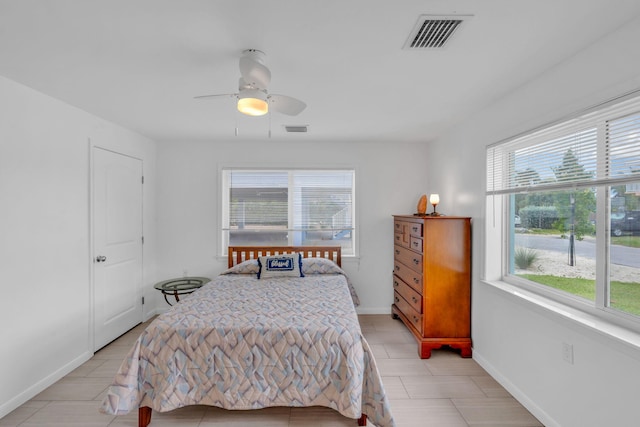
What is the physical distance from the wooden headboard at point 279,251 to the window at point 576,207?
204 centimetres

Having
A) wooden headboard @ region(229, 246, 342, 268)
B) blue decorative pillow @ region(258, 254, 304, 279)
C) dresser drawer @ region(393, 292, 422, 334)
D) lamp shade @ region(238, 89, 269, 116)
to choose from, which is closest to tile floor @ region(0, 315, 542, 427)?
dresser drawer @ region(393, 292, 422, 334)

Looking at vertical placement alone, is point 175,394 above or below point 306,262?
below

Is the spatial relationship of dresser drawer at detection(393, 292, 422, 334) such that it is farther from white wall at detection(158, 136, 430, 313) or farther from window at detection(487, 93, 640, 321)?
window at detection(487, 93, 640, 321)

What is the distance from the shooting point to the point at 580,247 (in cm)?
196

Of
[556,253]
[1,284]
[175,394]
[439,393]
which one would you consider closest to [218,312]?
[175,394]

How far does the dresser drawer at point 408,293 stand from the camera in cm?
311

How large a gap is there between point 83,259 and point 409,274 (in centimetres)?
339

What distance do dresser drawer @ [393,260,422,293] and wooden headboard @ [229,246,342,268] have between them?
77 centimetres

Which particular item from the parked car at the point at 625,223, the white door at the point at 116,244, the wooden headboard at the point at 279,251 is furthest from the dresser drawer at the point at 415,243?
the white door at the point at 116,244

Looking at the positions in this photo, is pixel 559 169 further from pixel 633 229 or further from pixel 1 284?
pixel 1 284

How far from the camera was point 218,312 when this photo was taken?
7.70ft

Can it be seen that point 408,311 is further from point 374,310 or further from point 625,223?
point 625,223

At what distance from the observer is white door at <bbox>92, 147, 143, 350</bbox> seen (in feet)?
9.98

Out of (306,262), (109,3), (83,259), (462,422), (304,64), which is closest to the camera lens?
(109,3)
